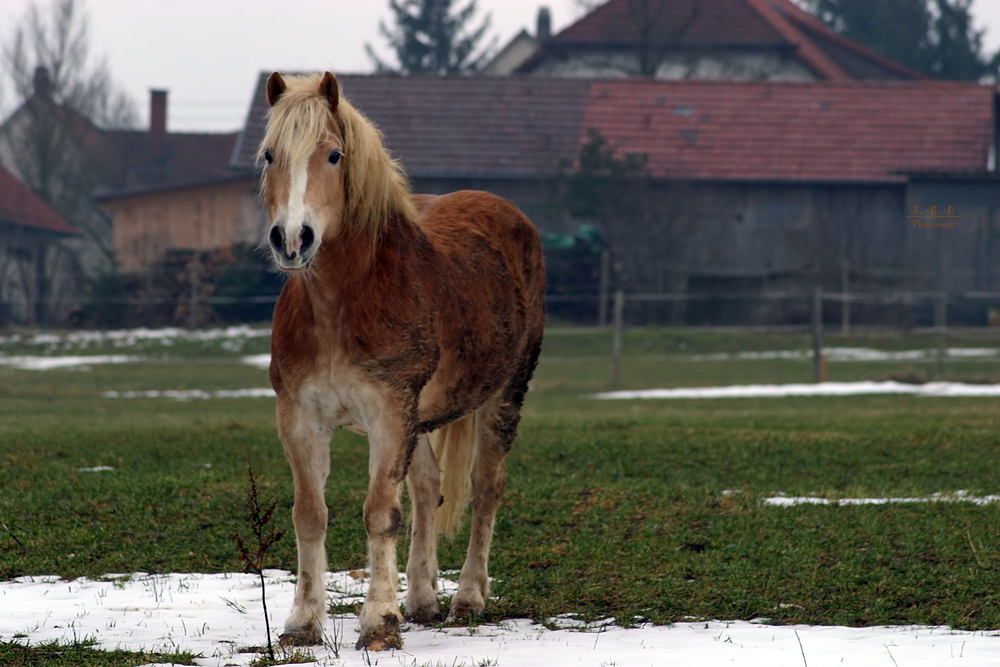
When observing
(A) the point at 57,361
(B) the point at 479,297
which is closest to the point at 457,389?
(B) the point at 479,297

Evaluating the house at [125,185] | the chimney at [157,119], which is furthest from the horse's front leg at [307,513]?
the chimney at [157,119]

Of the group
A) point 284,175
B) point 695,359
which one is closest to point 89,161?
point 695,359

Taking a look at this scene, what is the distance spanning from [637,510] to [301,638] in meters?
3.01

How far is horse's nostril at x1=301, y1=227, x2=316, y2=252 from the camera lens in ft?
15.8

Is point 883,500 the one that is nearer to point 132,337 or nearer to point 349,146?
point 349,146

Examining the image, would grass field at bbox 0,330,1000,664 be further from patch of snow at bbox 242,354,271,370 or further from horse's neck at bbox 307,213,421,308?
patch of snow at bbox 242,354,271,370

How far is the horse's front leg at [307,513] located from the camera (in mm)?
5188

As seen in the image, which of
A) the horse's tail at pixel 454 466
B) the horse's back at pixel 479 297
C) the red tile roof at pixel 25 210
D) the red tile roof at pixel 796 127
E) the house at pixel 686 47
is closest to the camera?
the horse's back at pixel 479 297

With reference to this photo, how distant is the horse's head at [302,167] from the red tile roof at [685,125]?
2710 cm

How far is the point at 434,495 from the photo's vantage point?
6.21 meters

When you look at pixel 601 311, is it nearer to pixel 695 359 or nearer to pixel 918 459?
pixel 695 359

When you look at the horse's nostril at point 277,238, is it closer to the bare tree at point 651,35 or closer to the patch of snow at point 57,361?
the patch of snow at point 57,361

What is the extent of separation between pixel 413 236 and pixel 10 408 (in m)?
12.1

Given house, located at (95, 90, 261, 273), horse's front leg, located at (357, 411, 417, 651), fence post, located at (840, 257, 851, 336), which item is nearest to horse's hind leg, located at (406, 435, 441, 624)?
horse's front leg, located at (357, 411, 417, 651)
